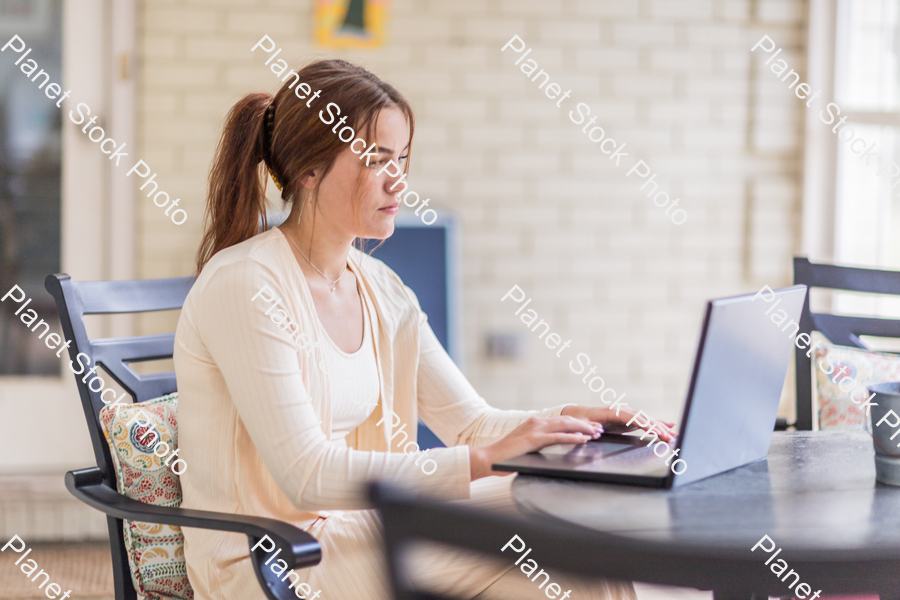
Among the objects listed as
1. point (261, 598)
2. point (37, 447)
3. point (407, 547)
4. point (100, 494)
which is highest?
point (407, 547)

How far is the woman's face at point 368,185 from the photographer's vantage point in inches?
60.4

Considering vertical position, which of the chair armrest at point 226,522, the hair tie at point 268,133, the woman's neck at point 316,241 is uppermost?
the hair tie at point 268,133

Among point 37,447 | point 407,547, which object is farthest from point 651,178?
point 407,547

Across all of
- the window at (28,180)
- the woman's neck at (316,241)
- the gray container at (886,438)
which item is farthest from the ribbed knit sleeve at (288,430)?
the window at (28,180)

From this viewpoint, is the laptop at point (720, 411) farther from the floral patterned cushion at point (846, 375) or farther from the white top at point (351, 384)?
the floral patterned cushion at point (846, 375)

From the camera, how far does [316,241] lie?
5.26 ft

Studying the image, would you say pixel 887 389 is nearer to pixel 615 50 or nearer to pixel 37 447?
pixel 615 50

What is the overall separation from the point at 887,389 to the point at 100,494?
125 centimetres

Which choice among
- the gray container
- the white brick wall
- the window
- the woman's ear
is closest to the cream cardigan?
the woman's ear

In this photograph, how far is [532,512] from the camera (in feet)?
3.48

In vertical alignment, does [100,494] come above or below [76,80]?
below

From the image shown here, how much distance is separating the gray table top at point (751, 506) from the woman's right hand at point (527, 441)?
0.33 feet

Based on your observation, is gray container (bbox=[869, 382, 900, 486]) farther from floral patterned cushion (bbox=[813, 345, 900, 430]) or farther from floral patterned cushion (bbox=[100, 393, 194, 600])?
floral patterned cushion (bbox=[100, 393, 194, 600])

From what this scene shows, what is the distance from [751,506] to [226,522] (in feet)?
2.41
